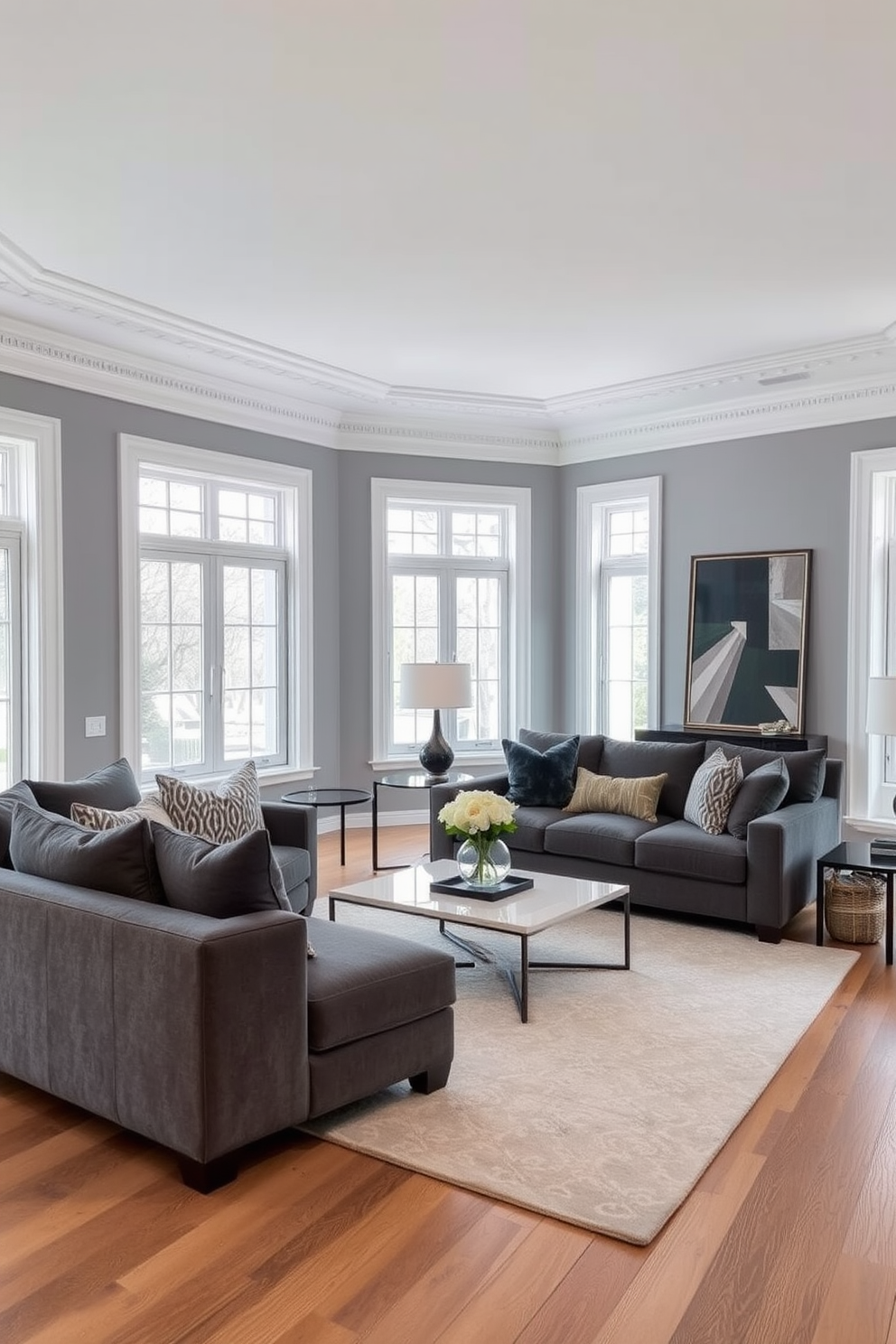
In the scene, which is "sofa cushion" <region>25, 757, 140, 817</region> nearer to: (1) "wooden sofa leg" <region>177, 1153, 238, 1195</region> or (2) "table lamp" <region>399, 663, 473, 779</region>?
(1) "wooden sofa leg" <region>177, 1153, 238, 1195</region>

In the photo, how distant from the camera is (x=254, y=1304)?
2111 millimetres

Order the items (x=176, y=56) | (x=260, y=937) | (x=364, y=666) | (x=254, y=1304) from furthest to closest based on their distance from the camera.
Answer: (x=364, y=666) < (x=176, y=56) < (x=260, y=937) < (x=254, y=1304)

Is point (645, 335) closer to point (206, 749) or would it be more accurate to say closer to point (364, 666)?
point (364, 666)

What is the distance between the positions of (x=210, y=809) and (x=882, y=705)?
3.15 m

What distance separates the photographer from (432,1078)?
3104 mm

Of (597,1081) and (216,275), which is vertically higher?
(216,275)

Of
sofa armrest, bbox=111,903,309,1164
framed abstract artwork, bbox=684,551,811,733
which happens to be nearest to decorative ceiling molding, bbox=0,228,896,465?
framed abstract artwork, bbox=684,551,811,733

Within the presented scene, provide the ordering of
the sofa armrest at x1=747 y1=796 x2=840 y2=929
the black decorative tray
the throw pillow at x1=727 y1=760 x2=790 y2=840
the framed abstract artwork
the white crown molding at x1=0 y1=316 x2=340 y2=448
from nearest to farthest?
1. the black decorative tray
2. the sofa armrest at x1=747 y1=796 x2=840 y2=929
3. the throw pillow at x1=727 y1=760 x2=790 y2=840
4. the white crown molding at x1=0 y1=316 x2=340 y2=448
5. the framed abstract artwork

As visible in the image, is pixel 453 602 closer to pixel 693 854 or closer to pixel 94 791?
pixel 693 854

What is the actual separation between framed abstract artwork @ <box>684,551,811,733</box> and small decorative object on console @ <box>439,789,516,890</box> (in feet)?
10.0

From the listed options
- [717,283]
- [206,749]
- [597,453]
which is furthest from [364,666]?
[717,283]

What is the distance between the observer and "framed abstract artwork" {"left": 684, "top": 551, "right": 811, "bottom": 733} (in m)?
6.45

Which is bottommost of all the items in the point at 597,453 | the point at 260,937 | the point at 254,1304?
the point at 254,1304

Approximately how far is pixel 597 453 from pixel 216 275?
3.67 meters
